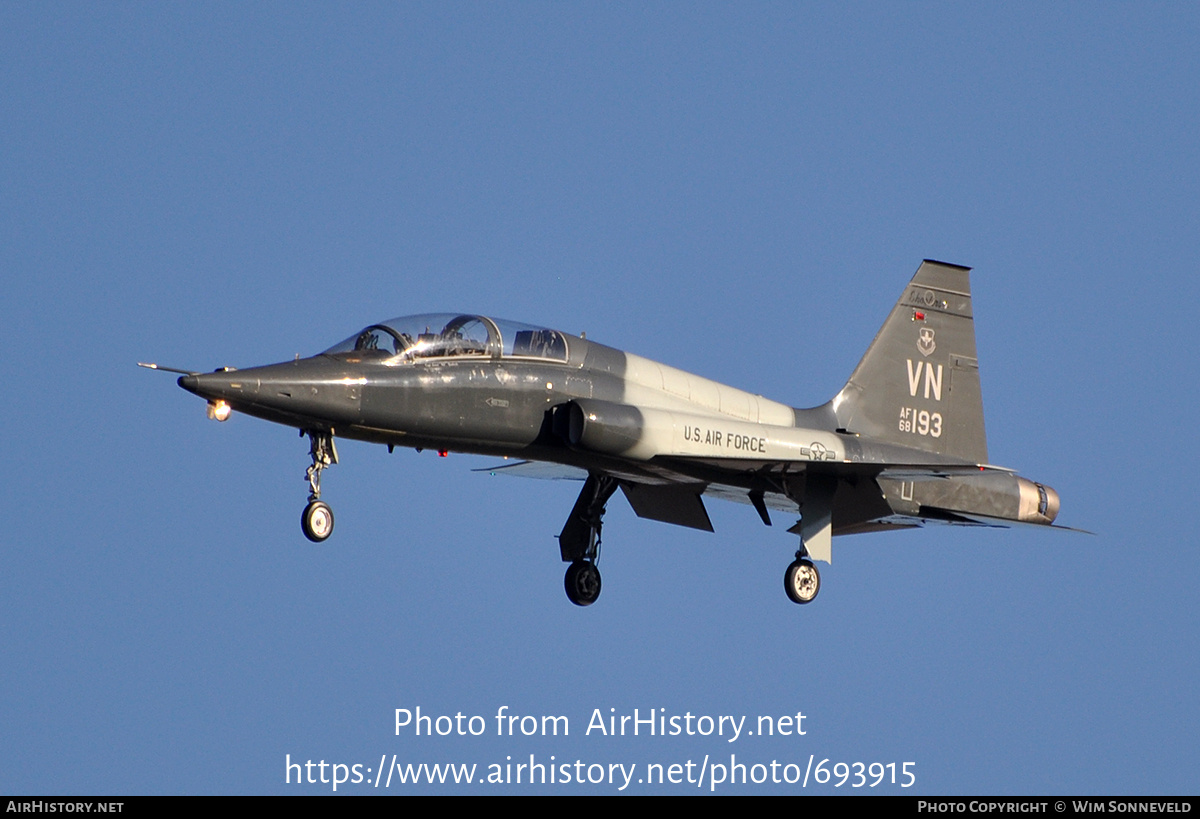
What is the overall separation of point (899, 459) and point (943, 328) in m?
2.83

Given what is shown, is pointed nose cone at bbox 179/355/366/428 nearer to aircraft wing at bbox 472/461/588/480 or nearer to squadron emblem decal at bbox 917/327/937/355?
aircraft wing at bbox 472/461/588/480

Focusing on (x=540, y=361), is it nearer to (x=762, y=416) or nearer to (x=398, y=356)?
(x=398, y=356)

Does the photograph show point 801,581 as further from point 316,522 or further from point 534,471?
point 316,522

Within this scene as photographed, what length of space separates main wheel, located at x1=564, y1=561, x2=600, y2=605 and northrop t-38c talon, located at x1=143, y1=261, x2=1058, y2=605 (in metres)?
0.02

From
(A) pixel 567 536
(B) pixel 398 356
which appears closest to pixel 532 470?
(A) pixel 567 536

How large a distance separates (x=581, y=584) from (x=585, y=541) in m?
0.64

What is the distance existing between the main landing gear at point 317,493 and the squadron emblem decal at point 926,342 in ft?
32.5

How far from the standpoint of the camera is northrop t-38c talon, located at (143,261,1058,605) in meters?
18.9

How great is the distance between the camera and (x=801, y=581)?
2227 centimetres

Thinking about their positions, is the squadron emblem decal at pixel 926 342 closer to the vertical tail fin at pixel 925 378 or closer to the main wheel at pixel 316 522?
the vertical tail fin at pixel 925 378

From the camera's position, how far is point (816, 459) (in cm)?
2211

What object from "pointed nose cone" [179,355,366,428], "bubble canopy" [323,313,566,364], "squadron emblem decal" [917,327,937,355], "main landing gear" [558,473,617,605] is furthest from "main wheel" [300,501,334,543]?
"squadron emblem decal" [917,327,937,355]

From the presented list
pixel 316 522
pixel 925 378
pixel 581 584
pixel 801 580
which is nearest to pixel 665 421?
pixel 801 580
